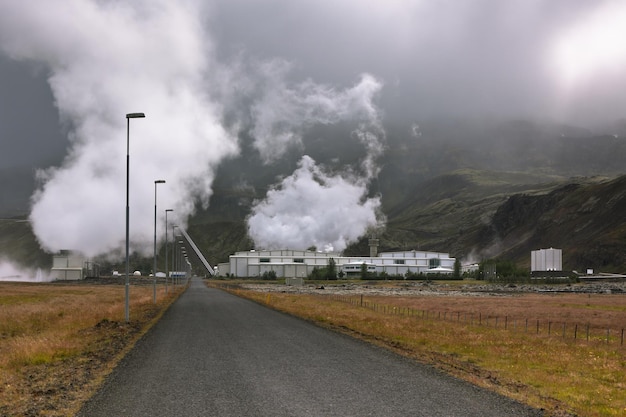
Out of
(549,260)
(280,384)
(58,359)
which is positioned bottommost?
(549,260)

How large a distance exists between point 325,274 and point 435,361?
170 metres

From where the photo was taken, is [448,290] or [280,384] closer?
[280,384]

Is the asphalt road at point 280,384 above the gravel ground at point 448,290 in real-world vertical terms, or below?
above

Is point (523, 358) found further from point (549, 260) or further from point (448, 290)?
point (549, 260)

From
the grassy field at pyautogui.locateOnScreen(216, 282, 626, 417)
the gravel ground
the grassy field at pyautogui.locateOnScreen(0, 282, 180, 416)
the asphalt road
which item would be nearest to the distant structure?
the gravel ground

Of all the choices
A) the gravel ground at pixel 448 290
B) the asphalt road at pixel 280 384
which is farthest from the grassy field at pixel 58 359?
the gravel ground at pixel 448 290

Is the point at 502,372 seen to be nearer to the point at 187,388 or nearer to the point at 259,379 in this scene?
the point at 259,379

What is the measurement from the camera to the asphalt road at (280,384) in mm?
14414

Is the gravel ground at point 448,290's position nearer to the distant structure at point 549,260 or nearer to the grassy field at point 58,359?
the distant structure at point 549,260

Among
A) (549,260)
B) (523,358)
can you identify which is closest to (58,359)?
(523,358)

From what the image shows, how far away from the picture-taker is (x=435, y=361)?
23.2m

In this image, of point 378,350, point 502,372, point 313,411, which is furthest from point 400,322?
point 313,411

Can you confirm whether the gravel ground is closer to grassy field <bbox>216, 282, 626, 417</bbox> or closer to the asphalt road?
grassy field <bbox>216, 282, 626, 417</bbox>

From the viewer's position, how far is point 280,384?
17.5 meters
